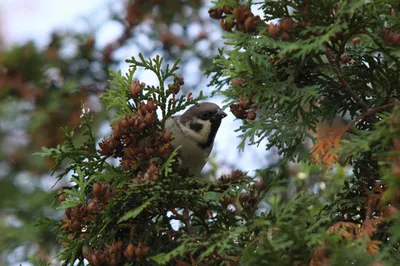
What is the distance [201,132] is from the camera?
3.17 metres

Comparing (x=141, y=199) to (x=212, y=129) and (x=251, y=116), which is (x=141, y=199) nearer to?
(x=251, y=116)

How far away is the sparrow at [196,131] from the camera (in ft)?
10.1

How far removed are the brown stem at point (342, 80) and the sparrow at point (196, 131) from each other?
3.34 ft

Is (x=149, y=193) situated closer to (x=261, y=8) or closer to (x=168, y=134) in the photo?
(x=168, y=134)

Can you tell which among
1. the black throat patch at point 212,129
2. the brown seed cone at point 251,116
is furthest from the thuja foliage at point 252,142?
the black throat patch at point 212,129

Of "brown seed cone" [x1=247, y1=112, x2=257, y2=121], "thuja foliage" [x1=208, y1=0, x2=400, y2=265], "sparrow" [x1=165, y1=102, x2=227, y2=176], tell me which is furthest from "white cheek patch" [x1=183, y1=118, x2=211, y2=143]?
"brown seed cone" [x1=247, y1=112, x2=257, y2=121]

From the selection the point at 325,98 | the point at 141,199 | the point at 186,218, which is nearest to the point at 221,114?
the point at 325,98

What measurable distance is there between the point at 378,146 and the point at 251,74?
49 cm

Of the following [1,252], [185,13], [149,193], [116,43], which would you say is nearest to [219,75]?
[149,193]

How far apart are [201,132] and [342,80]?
1183mm

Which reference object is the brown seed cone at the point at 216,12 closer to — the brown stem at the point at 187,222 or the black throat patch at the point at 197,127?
the brown stem at the point at 187,222

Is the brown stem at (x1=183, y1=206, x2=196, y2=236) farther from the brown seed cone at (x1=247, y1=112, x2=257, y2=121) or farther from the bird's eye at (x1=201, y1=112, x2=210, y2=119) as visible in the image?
the bird's eye at (x1=201, y1=112, x2=210, y2=119)

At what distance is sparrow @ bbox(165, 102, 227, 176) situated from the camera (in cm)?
307

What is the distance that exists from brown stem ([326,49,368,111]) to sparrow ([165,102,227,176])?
40.1 inches
